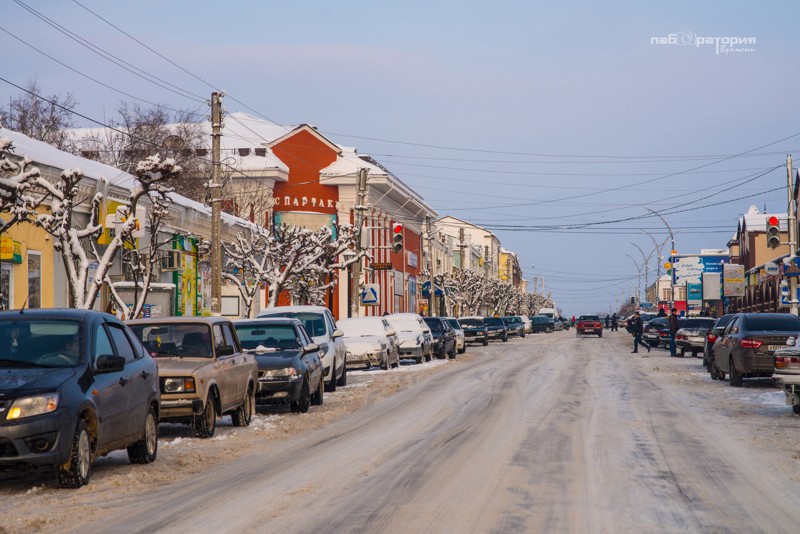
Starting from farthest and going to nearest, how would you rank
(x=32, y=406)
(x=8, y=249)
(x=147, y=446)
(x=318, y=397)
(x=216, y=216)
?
(x=216, y=216) < (x=8, y=249) < (x=318, y=397) < (x=147, y=446) < (x=32, y=406)

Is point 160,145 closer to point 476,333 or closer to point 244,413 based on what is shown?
point 476,333

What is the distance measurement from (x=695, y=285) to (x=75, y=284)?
331ft

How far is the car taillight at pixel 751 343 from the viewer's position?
2538 cm

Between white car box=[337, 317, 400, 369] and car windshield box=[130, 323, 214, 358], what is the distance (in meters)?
17.0

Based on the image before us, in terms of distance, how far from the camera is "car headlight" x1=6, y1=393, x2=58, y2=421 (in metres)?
10.3

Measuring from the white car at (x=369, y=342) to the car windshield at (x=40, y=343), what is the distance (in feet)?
71.4

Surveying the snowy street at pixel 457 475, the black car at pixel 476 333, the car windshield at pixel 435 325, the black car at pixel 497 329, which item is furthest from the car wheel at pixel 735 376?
the black car at pixel 497 329

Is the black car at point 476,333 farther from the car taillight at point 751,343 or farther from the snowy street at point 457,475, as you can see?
the snowy street at point 457,475

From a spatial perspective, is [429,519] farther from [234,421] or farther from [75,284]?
[75,284]

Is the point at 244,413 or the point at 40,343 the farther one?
the point at 244,413

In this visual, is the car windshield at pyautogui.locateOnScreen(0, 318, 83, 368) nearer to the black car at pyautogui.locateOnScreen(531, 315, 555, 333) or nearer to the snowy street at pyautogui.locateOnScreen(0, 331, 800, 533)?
the snowy street at pyautogui.locateOnScreen(0, 331, 800, 533)

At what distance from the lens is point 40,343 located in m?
11.5

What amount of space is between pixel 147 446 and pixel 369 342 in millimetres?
21188

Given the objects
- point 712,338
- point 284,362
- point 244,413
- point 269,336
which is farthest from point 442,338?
point 244,413
